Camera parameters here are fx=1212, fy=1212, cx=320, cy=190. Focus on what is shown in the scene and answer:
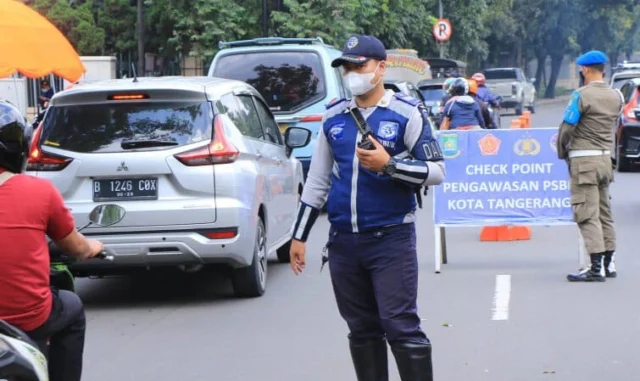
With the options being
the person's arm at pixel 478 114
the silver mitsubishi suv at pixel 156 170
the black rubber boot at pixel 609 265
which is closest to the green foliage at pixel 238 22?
the person's arm at pixel 478 114

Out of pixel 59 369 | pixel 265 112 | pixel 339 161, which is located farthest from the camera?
pixel 265 112

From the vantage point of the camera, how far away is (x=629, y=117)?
2148cm

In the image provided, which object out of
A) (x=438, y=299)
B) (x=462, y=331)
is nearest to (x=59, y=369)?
(x=462, y=331)

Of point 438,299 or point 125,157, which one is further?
point 438,299

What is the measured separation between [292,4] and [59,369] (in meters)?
23.9

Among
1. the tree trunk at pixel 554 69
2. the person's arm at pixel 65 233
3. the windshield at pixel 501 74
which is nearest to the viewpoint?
the person's arm at pixel 65 233

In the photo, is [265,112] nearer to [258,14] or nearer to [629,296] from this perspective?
[629,296]

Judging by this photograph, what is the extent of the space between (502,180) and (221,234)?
337cm

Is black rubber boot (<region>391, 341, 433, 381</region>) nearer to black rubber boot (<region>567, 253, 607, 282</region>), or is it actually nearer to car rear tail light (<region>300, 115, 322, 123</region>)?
black rubber boot (<region>567, 253, 607, 282</region>)

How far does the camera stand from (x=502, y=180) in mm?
11289

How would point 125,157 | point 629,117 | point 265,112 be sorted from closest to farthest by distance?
point 125,157 < point 265,112 < point 629,117

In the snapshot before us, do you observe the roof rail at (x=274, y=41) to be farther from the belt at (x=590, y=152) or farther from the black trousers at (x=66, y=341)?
the black trousers at (x=66, y=341)

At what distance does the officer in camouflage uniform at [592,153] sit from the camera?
9859mm

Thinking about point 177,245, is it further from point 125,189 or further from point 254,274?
point 254,274
